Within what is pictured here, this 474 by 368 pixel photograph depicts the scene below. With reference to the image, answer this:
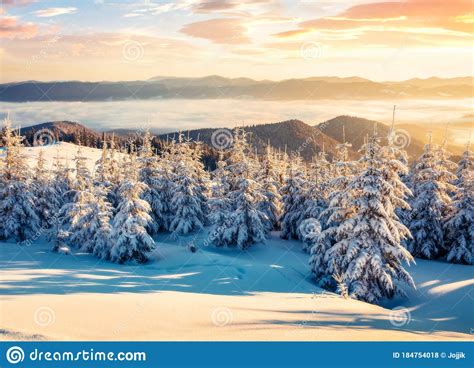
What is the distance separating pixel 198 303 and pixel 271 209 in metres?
30.2

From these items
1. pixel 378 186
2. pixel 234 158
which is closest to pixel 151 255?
pixel 234 158

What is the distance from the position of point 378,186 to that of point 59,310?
656 inches

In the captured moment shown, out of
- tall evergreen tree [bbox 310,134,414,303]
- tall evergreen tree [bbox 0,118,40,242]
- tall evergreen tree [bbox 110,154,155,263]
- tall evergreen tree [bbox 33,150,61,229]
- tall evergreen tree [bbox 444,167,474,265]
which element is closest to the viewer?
tall evergreen tree [bbox 310,134,414,303]

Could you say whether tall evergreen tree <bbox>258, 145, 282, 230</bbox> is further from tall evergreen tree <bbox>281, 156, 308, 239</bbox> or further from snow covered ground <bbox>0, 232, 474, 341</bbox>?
snow covered ground <bbox>0, 232, 474, 341</bbox>

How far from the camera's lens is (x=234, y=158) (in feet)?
128

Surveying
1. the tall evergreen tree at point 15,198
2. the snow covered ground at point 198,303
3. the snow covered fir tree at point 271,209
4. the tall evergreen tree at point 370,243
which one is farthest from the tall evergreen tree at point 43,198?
the tall evergreen tree at point 370,243

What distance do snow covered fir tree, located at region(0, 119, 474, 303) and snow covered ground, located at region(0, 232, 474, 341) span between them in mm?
1974

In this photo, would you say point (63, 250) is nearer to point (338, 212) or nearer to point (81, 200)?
point (81, 200)

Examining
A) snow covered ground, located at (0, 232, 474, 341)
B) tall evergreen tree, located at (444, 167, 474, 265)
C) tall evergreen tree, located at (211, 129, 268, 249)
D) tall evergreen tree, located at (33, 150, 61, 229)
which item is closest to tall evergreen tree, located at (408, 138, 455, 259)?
tall evergreen tree, located at (444, 167, 474, 265)

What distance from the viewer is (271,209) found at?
143 ft

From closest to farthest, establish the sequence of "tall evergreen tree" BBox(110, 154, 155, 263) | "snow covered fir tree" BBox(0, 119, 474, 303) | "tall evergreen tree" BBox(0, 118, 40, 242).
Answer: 1. "snow covered fir tree" BBox(0, 119, 474, 303)
2. "tall evergreen tree" BBox(110, 154, 155, 263)
3. "tall evergreen tree" BBox(0, 118, 40, 242)

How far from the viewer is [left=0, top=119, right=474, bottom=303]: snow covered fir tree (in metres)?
21.4

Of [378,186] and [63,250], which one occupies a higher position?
[378,186]

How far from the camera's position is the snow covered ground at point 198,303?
10039 mm
